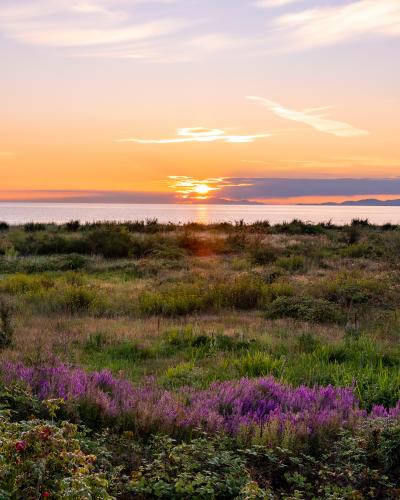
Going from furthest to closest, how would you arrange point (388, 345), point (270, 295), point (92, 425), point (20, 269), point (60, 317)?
point (20, 269) → point (270, 295) → point (60, 317) → point (388, 345) → point (92, 425)

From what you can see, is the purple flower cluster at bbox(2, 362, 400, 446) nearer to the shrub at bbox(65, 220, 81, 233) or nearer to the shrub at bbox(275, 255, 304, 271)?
the shrub at bbox(275, 255, 304, 271)

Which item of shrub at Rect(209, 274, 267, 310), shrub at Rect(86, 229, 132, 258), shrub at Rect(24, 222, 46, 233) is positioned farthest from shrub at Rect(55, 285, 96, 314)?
shrub at Rect(24, 222, 46, 233)

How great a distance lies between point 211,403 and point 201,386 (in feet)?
3.41

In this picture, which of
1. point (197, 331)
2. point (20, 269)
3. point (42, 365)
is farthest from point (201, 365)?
point (20, 269)

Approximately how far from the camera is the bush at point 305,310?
1143cm

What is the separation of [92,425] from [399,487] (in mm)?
2932

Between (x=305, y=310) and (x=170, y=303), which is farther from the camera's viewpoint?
(x=170, y=303)

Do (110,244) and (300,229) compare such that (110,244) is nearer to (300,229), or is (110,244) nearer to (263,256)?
(263,256)

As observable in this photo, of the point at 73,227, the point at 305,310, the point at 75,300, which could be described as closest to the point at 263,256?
the point at 305,310

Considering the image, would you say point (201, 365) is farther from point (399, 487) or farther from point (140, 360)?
point (399, 487)

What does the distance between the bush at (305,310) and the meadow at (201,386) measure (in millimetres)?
41

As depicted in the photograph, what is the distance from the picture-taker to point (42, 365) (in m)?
6.50

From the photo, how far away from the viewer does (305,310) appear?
37.9 ft

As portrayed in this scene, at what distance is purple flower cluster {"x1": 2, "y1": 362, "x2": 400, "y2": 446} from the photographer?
17.1ft
